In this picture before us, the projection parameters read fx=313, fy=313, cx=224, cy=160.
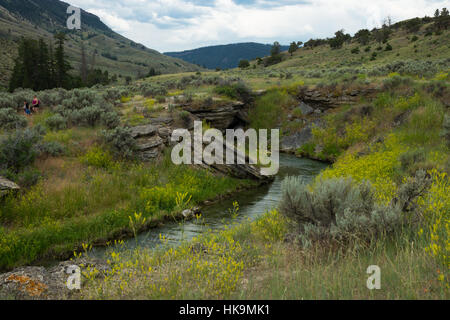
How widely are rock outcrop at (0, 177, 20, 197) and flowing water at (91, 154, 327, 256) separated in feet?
12.5

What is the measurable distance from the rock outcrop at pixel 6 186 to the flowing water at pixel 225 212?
381 centimetres

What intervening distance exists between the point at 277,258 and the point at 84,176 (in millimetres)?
10298

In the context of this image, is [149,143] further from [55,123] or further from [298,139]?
[298,139]

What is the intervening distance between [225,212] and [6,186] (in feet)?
27.1

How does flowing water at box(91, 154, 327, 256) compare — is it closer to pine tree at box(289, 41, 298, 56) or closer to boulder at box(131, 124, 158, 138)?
boulder at box(131, 124, 158, 138)

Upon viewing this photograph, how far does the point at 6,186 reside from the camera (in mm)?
10797

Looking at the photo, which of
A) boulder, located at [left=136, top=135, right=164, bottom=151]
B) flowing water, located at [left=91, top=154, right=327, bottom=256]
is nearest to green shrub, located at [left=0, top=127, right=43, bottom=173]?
boulder, located at [left=136, top=135, right=164, bottom=151]

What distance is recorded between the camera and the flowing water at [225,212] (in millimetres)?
10608

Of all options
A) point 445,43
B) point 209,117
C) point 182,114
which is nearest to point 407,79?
point 209,117

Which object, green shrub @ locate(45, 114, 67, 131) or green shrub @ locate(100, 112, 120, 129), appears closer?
green shrub @ locate(45, 114, 67, 131)

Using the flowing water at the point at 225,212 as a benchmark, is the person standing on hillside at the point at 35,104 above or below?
above

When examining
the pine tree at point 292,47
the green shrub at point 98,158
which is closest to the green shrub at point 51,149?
the green shrub at point 98,158

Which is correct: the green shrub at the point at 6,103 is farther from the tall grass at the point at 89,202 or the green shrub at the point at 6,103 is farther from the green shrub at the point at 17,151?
the tall grass at the point at 89,202

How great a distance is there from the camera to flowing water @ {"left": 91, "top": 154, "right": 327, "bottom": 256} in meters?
10.6
